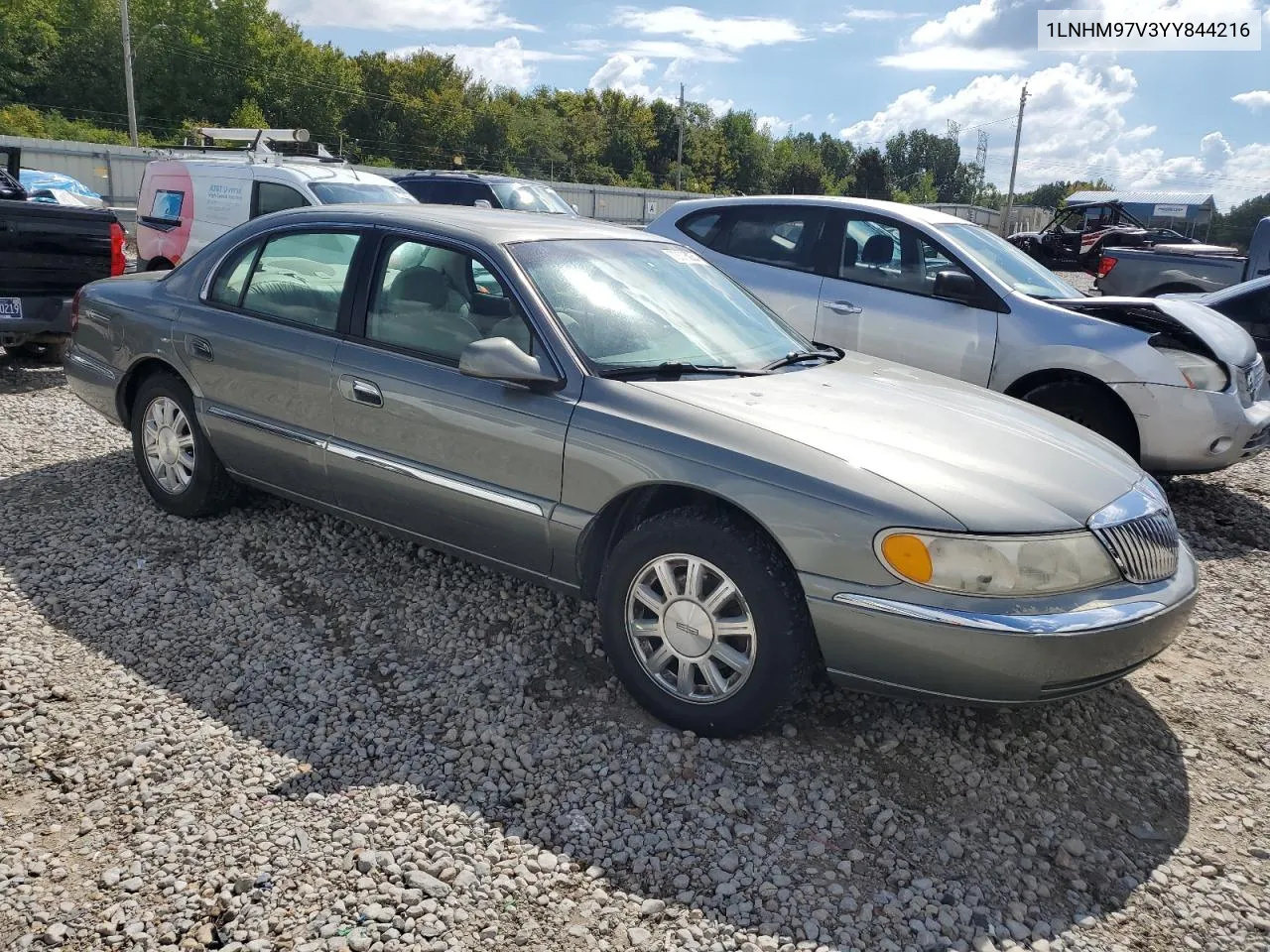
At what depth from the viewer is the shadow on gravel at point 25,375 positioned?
7.86 m

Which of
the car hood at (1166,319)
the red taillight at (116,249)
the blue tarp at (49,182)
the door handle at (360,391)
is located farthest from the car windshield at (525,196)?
the door handle at (360,391)

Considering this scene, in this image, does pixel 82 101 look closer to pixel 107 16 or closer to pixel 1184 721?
pixel 107 16

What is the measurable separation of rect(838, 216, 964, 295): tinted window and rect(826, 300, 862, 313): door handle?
0.20m

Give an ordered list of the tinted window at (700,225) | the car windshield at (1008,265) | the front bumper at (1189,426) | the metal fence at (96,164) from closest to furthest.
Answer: the front bumper at (1189,426)
the car windshield at (1008,265)
the tinted window at (700,225)
the metal fence at (96,164)

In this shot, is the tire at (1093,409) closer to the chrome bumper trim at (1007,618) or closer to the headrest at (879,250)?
the headrest at (879,250)

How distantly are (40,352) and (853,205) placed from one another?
22.8ft

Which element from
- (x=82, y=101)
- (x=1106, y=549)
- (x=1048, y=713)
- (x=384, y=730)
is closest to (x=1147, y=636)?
(x=1106, y=549)

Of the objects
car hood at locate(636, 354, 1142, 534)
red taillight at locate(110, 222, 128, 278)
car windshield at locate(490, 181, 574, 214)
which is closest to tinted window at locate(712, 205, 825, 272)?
car hood at locate(636, 354, 1142, 534)

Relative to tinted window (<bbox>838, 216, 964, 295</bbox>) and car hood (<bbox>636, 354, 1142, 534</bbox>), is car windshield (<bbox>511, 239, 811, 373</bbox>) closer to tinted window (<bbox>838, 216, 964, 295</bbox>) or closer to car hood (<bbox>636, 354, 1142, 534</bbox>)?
car hood (<bbox>636, 354, 1142, 534</bbox>)

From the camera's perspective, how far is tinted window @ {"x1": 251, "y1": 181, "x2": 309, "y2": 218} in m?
10.0

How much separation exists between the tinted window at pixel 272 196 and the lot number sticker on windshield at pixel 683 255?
6617mm

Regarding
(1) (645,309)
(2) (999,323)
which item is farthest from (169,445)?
(2) (999,323)

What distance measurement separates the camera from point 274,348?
4.33 meters

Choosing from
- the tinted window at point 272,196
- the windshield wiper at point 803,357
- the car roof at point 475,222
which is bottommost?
the windshield wiper at point 803,357
